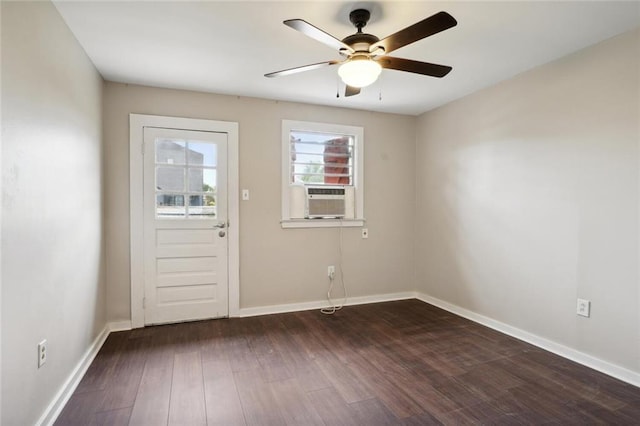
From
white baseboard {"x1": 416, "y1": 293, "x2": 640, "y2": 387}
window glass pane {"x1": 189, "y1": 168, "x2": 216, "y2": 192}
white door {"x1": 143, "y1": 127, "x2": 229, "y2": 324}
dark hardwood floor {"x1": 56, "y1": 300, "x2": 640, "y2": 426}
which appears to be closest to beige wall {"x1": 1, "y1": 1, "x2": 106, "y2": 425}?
dark hardwood floor {"x1": 56, "y1": 300, "x2": 640, "y2": 426}

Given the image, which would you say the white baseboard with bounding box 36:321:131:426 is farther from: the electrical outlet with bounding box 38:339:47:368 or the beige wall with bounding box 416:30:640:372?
the beige wall with bounding box 416:30:640:372

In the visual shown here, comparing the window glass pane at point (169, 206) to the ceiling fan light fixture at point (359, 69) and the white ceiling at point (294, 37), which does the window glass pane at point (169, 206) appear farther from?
the ceiling fan light fixture at point (359, 69)

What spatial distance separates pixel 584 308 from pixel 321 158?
2.73 metres

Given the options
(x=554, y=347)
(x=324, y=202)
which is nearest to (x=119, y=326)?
(x=324, y=202)

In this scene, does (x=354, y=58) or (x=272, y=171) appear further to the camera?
(x=272, y=171)

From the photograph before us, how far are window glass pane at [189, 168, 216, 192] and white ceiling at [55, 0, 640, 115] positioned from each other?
0.81 m

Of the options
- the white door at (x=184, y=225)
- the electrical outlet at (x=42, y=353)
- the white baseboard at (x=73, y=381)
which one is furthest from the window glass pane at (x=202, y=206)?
the electrical outlet at (x=42, y=353)

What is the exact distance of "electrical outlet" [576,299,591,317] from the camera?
7.86 ft

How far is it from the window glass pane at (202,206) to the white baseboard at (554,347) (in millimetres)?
2778

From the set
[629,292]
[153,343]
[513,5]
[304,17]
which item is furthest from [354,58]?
[153,343]

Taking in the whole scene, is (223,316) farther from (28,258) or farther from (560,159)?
(560,159)

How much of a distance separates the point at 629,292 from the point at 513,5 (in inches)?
78.1

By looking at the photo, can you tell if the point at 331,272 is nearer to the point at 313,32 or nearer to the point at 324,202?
the point at 324,202

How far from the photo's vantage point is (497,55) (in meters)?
2.51
